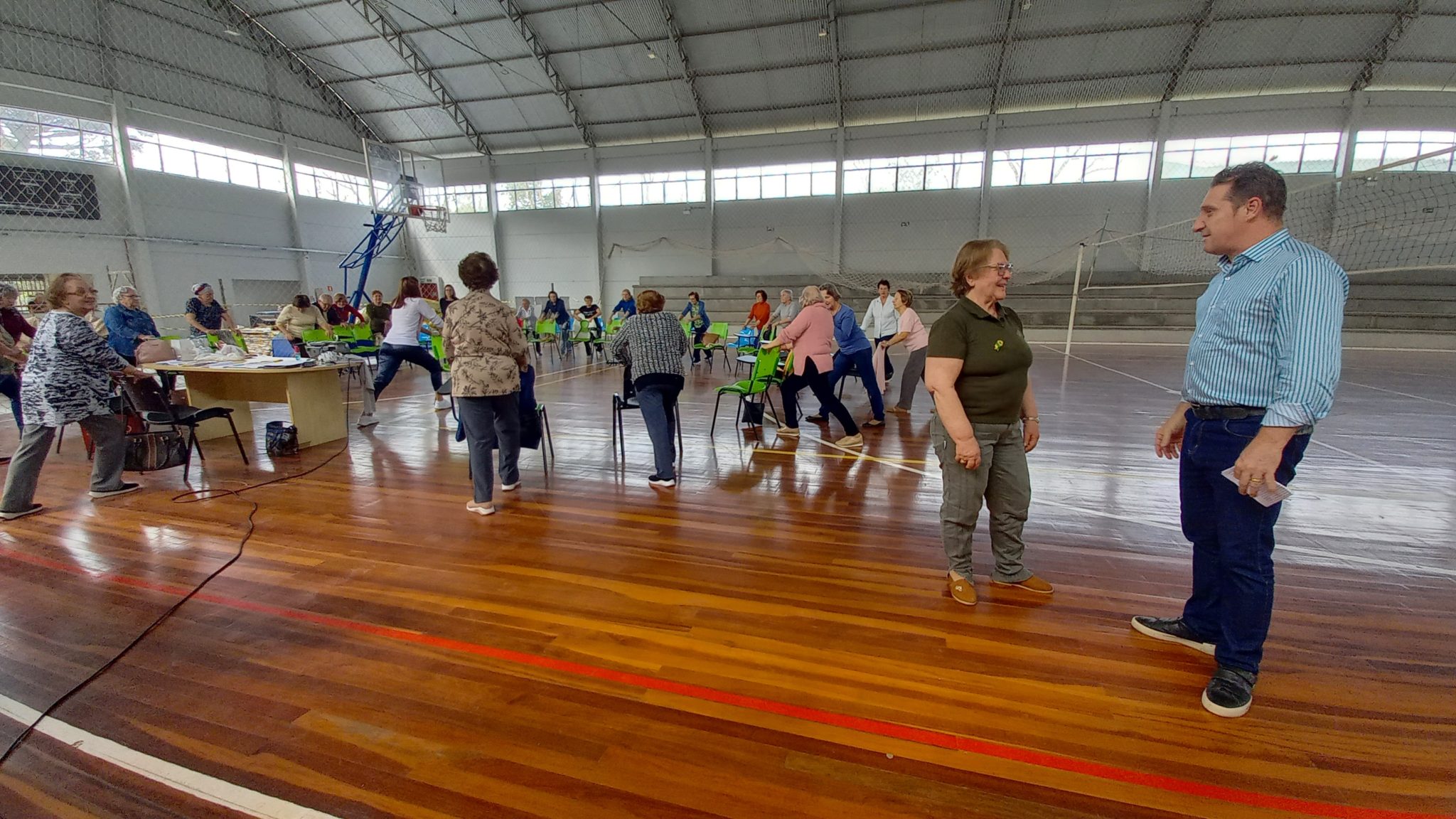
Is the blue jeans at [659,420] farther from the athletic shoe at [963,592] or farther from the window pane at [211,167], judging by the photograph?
the window pane at [211,167]

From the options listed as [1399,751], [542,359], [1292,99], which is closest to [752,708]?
[1399,751]

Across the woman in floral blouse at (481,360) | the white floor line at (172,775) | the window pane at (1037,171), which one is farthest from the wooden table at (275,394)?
the window pane at (1037,171)

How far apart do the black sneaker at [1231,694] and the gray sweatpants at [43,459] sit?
18.9 ft

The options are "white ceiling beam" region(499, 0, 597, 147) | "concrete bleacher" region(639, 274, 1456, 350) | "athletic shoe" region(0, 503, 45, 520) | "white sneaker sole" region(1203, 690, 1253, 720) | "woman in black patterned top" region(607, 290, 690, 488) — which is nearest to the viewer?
"white sneaker sole" region(1203, 690, 1253, 720)

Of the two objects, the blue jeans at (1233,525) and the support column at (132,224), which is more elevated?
the support column at (132,224)

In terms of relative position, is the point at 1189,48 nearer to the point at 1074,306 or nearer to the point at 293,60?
the point at 1074,306

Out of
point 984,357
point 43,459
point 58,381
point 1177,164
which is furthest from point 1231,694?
point 1177,164

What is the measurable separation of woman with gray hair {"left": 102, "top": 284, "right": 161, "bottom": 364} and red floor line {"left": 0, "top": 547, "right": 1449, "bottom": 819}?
4.78m

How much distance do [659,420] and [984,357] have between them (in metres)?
2.21

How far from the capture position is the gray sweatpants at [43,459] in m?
3.34

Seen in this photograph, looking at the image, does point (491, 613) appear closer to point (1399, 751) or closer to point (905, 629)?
point (905, 629)

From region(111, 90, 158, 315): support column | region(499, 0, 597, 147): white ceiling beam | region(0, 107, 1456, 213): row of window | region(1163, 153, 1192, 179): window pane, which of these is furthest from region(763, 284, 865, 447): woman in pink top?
region(111, 90, 158, 315): support column

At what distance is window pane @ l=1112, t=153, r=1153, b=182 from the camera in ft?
51.4

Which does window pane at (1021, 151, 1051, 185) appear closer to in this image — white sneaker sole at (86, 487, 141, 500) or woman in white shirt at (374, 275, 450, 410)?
woman in white shirt at (374, 275, 450, 410)
